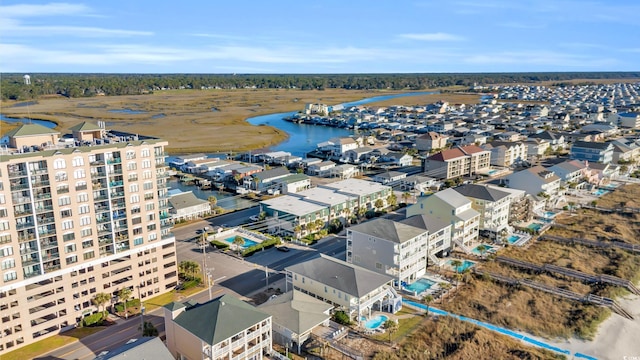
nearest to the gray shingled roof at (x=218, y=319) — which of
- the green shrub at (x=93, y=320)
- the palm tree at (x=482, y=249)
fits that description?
the green shrub at (x=93, y=320)

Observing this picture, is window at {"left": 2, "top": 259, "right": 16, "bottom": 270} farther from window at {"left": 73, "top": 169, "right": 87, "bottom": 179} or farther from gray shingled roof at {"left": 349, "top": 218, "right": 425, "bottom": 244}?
gray shingled roof at {"left": 349, "top": 218, "right": 425, "bottom": 244}

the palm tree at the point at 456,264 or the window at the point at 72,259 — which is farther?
the palm tree at the point at 456,264

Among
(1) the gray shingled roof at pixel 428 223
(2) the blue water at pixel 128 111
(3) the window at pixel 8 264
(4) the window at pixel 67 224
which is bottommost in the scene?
(1) the gray shingled roof at pixel 428 223

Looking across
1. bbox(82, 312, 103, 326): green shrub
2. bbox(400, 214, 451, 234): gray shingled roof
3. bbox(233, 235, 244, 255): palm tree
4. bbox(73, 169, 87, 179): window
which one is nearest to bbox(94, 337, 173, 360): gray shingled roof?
bbox(82, 312, 103, 326): green shrub

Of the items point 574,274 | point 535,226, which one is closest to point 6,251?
point 574,274

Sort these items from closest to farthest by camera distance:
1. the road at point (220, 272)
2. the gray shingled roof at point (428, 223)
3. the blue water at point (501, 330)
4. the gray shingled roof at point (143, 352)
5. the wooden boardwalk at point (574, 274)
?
the gray shingled roof at point (143, 352)
the blue water at point (501, 330)
the road at point (220, 272)
the wooden boardwalk at point (574, 274)
the gray shingled roof at point (428, 223)

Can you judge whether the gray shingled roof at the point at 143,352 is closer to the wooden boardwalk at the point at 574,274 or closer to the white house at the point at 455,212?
the white house at the point at 455,212
